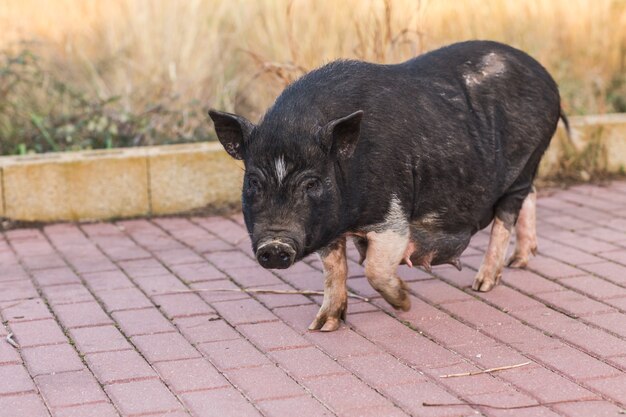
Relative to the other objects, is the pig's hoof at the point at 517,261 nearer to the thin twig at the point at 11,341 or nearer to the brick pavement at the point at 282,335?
the brick pavement at the point at 282,335

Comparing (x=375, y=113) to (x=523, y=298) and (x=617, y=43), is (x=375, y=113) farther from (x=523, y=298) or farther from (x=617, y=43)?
(x=617, y=43)

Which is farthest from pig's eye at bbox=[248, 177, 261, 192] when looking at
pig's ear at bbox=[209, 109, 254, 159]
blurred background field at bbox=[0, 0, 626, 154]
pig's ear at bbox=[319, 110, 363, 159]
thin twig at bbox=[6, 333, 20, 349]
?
blurred background field at bbox=[0, 0, 626, 154]

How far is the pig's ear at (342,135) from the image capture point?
441 centimetres

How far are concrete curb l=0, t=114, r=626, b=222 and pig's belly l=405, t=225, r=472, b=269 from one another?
2.33m

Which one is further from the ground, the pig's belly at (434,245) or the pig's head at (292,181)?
the pig's head at (292,181)

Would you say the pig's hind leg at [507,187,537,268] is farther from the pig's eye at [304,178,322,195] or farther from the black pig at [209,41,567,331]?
the pig's eye at [304,178,322,195]

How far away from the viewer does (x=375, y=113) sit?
188 inches

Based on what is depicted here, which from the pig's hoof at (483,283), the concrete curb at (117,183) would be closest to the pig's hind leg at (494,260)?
the pig's hoof at (483,283)

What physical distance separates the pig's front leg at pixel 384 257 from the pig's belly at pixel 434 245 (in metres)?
0.18

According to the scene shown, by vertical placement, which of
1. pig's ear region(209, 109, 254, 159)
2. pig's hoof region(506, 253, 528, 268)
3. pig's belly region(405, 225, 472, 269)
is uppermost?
pig's ear region(209, 109, 254, 159)

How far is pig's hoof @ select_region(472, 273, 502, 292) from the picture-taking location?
18.0 ft

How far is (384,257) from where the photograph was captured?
4.82 m

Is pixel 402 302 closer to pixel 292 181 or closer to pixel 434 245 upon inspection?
pixel 434 245

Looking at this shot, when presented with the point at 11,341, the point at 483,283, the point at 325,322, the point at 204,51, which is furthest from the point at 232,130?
the point at 204,51
